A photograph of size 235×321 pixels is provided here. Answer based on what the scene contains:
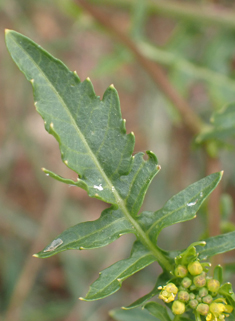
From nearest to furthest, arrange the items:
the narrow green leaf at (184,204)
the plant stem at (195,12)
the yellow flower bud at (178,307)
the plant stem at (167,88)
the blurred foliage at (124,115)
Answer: the yellow flower bud at (178,307)
the narrow green leaf at (184,204)
the plant stem at (167,88)
the plant stem at (195,12)
the blurred foliage at (124,115)

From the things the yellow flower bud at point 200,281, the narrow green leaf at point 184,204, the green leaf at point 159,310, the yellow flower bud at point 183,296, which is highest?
the narrow green leaf at point 184,204

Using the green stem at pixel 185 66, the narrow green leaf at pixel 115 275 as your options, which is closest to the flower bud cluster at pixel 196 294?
the narrow green leaf at pixel 115 275

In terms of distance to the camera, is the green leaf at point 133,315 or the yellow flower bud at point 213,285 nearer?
the yellow flower bud at point 213,285

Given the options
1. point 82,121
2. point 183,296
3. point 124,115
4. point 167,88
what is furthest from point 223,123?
point 124,115

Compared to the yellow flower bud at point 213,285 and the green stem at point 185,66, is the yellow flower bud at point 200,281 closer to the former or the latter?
the yellow flower bud at point 213,285

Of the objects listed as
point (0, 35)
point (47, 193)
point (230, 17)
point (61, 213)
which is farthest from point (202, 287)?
point (0, 35)

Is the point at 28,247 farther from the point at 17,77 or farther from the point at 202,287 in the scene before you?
the point at 202,287

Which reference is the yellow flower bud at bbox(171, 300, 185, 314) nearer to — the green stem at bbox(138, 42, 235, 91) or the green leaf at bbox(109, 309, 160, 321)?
the green leaf at bbox(109, 309, 160, 321)
